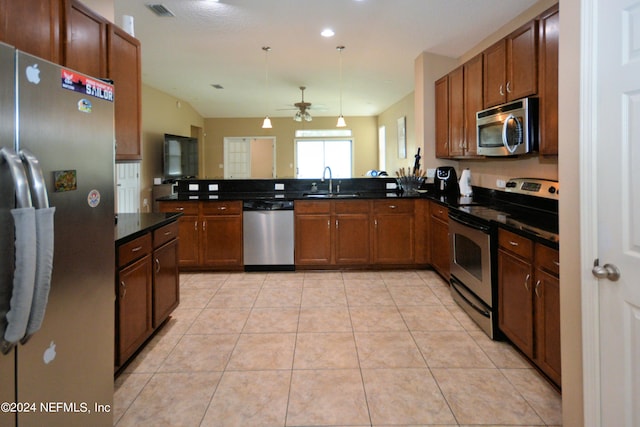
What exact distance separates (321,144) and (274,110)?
180cm

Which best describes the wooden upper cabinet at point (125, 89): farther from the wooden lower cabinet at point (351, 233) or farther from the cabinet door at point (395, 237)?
the cabinet door at point (395, 237)

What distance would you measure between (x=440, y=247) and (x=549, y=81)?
2048mm

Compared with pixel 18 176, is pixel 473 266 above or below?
below

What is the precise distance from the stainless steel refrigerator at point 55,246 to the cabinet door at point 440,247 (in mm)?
3129

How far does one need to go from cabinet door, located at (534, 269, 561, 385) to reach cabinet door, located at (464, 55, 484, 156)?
200cm

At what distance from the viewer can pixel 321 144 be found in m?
11.6

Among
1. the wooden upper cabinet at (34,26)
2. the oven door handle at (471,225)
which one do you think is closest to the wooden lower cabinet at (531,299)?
the oven door handle at (471,225)

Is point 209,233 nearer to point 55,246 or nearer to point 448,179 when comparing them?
point 448,179

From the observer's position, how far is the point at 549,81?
8.81ft

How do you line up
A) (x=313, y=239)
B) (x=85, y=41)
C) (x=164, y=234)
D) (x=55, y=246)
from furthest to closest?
(x=313, y=239) → (x=164, y=234) → (x=85, y=41) → (x=55, y=246)

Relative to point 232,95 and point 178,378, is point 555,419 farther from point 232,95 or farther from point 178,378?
point 232,95

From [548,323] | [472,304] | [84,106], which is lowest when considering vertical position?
[472,304]

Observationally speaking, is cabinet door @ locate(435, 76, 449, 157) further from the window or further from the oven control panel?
the window

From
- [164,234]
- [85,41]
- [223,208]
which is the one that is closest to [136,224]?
[164,234]
